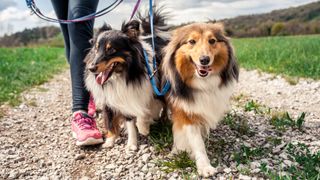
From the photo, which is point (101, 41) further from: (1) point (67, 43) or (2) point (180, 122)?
(1) point (67, 43)

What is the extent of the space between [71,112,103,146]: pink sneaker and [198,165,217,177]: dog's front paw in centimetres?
132

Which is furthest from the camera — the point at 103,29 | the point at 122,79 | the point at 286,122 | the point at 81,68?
the point at 286,122

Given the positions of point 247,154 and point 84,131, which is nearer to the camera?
point 247,154

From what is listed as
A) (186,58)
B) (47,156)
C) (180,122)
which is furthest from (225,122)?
(47,156)

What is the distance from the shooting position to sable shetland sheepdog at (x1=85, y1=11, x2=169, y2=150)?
348 cm

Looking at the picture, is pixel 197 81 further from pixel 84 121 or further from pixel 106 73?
pixel 84 121

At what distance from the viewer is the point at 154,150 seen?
371 cm

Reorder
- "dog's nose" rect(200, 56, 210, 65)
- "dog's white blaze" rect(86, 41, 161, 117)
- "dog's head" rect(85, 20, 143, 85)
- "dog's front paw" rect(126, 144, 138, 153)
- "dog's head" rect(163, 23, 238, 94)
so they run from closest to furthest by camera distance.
→ "dog's nose" rect(200, 56, 210, 65)
"dog's head" rect(163, 23, 238, 94)
"dog's head" rect(85, 20, 143, 85)
"dog's white blaze" rect(86, 41, 161, 117)
"dog's front paw" rect(126, 144, 138, 153)

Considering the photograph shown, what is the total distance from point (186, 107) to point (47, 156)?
154 cm

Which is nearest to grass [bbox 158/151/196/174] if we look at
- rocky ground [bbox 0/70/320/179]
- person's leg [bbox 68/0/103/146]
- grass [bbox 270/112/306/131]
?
rocky ground [bbox 0/70/320/179]

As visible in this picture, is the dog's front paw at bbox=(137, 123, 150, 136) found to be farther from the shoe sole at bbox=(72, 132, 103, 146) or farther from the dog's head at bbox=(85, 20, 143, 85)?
the dog's head at bbox=(85, 20, 143, 85)

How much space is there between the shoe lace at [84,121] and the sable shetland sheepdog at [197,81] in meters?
1.09

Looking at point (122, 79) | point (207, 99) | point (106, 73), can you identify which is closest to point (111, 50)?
point (106, 73)

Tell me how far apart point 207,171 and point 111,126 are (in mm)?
1299
